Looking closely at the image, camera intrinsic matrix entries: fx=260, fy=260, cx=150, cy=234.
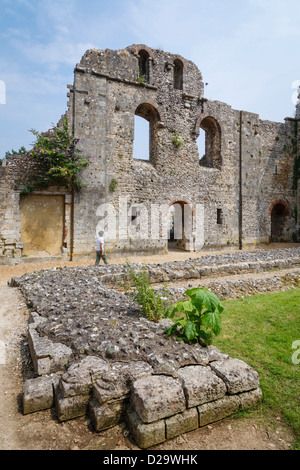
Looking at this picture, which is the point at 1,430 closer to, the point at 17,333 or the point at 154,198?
the point at 17,333

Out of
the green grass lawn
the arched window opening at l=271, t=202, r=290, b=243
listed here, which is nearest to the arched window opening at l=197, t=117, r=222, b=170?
the arched window opening at l=271, t=202, r=290, b=243

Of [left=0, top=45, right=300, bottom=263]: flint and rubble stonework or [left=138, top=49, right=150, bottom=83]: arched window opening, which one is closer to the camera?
[left=0, top=45, right=300, bottom=263]: flint and rubble stonework

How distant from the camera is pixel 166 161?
14148 mm

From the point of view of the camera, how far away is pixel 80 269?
748 cm

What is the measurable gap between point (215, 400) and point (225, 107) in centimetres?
1719

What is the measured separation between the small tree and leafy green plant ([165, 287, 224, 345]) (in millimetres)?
9027

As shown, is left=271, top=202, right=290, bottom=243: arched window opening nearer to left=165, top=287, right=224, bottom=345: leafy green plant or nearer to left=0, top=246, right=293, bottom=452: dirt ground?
left=165, top=287, right=224, bottom=345: leafy green plant

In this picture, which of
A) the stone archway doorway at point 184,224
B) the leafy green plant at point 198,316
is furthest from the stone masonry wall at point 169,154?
the leafy green plant at point 198,316

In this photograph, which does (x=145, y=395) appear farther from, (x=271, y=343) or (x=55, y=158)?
(x=55, y=158)

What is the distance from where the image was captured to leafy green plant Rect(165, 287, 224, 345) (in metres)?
2.83

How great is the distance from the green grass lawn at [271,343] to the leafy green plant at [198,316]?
28.6 inches

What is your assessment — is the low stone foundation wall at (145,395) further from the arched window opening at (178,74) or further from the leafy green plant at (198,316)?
the arched window opening at (178,74)

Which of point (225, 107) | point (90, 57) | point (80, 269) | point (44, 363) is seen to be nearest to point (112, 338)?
point (44, 363)
